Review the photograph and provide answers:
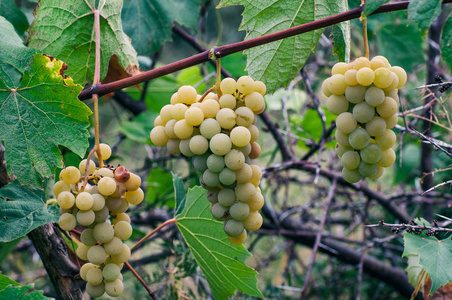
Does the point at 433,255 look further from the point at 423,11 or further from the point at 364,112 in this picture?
the point at 423,11

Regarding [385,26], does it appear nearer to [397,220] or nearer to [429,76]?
[429,76]

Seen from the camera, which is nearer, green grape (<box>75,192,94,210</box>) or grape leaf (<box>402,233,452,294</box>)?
green grape (<box>75,192,94,210</box>)

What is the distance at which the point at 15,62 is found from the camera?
81 cm

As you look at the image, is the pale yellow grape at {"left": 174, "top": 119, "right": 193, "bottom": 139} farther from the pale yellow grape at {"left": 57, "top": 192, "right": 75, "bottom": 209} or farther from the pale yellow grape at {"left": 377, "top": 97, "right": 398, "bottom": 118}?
the pale yellow grape at {"left": 377, "top": 97, "right": 398, "bottom": 118}

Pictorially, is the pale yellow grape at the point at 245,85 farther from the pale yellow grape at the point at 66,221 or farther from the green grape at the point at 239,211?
the pale yellow grape at the point at 66,221

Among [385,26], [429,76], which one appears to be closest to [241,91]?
[429,76]

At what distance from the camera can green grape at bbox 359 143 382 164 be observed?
0.70 metres

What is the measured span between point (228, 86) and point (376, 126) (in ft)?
0.85

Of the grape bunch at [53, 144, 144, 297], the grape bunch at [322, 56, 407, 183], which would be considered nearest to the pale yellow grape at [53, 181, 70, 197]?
the grape bunch at [53, 144, 144, 297]

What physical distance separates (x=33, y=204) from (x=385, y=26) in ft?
5.98

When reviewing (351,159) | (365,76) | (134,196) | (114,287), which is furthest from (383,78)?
(114,287)

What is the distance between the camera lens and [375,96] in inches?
26.6

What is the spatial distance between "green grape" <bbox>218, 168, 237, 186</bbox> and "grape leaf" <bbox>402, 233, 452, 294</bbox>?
1.32 feet

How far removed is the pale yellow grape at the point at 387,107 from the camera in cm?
69
